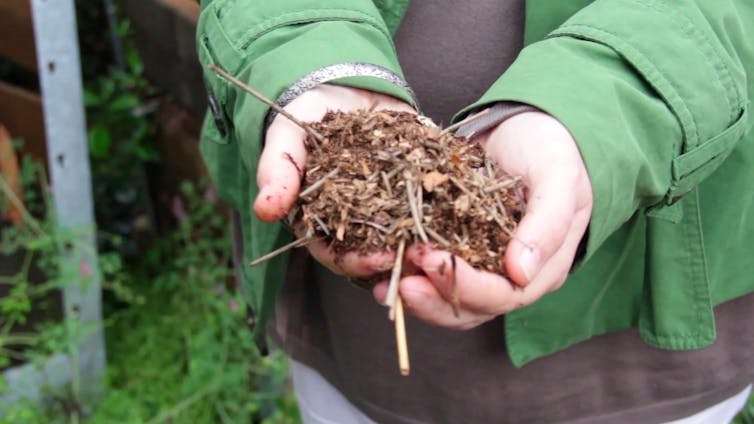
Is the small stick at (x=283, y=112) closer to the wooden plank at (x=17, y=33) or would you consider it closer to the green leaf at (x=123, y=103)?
the wooden plank at (x=17, y=33)

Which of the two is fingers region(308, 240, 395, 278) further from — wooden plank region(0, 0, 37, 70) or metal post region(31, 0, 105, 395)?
wooden plank region(0, 0, 37, 70)

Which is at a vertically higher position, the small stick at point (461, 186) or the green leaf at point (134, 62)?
the small stick at point (461, 186)

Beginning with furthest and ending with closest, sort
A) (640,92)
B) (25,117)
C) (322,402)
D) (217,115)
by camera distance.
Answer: (25,117), (322,402), (217,115), (640,92)

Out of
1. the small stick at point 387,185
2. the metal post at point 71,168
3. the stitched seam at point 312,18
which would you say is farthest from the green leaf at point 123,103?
the small stick at point 387,185

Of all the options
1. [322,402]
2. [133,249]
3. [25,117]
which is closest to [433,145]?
[322,402]

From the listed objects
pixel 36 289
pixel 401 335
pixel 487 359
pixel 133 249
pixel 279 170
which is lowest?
pixel 133 249

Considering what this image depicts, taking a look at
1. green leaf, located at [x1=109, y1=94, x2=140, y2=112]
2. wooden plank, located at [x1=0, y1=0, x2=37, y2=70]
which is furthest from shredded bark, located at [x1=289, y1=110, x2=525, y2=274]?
green leaf, located at [x1=109, y1=94, x2=140, y2=112]

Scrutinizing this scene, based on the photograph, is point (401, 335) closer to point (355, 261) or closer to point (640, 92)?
point (355, 261)
